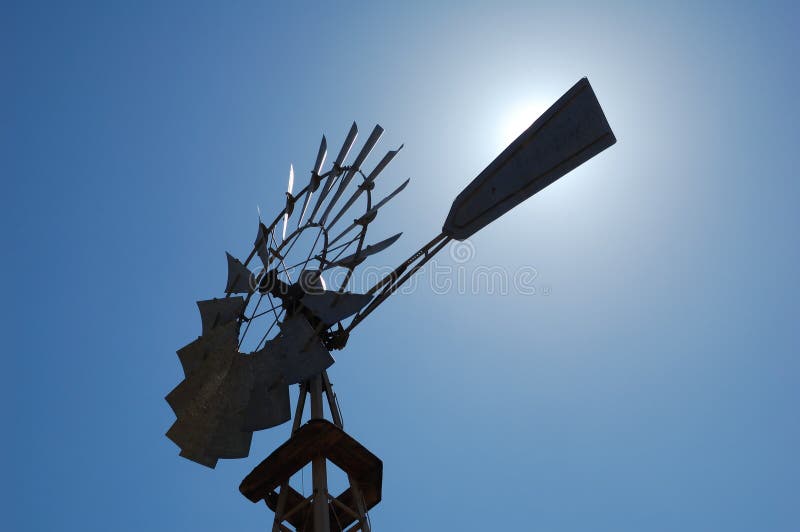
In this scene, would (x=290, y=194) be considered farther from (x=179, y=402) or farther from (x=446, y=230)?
(x=179, y=402)

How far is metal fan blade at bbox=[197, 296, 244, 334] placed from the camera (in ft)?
38.2

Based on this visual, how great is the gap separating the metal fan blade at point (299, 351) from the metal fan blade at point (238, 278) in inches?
51.6

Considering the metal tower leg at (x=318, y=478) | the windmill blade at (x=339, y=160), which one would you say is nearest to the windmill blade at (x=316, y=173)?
the windmill blade at (x=339, y=160)

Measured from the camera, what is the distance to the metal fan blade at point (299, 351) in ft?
33.9

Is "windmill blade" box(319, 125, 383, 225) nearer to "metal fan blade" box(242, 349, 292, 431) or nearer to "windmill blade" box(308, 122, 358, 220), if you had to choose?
"windmill blade" box(308, 122, 358, 220)

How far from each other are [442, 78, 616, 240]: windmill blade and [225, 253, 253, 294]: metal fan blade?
335cm

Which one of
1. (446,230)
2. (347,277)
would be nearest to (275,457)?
(347,277)

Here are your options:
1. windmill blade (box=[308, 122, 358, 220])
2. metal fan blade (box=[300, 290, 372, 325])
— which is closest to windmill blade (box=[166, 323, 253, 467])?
metal fan blade (box=[300, 290, 372, 325])

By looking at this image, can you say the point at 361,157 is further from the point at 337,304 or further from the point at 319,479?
the point at 319,479

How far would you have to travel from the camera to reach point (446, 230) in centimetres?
1180

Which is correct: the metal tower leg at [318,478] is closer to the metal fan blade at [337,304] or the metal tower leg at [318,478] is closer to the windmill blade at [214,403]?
the windmill blade at [214,403]

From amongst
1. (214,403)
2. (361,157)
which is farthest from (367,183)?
(214,403)

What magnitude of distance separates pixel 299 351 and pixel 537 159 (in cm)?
452

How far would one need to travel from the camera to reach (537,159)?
10.8 m
